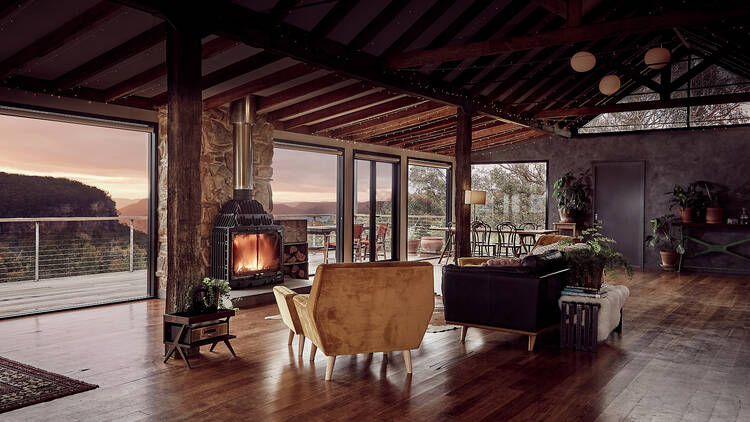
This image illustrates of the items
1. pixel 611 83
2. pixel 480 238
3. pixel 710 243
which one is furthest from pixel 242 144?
pixel 710 243

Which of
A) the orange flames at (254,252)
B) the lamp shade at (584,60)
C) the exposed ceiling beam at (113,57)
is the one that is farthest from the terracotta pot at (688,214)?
the exposed ceiling beam at (113,57)

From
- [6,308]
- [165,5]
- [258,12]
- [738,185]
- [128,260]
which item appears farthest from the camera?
[738,185]

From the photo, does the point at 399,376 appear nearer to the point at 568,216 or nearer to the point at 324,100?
the point at 324,100

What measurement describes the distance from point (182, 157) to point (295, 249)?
14.0 feet

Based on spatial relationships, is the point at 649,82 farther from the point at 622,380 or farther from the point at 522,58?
the point at 622,380

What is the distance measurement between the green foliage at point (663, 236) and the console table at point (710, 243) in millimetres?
188

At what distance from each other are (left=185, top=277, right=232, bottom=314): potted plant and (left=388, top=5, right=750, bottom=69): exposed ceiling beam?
3315 mm

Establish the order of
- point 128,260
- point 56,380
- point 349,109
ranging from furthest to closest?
1. point 128,260
2. point 349,109
3. point 56,380

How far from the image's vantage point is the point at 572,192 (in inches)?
478

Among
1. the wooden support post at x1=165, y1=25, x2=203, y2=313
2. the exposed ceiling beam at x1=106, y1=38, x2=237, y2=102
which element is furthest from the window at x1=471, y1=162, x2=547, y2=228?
the wooden support post at x1=165, y1=25, x2=203, y2=313

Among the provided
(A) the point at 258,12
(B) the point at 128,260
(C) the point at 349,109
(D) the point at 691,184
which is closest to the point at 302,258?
(C) the point at 349,109

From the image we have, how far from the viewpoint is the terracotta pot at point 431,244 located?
42.6 feet

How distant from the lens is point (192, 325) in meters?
4.42

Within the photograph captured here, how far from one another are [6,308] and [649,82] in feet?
37.2
